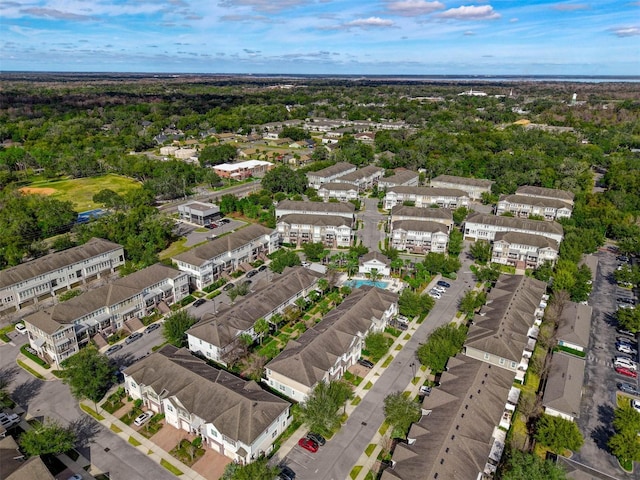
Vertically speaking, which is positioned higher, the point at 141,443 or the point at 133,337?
the point at 133,337

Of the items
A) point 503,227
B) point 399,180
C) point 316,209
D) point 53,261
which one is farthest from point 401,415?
point 399,180

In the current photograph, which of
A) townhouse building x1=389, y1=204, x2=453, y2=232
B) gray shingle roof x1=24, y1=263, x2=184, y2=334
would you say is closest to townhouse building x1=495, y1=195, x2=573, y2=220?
townhouse building x1=389, y1=204, x2=453, y2=232

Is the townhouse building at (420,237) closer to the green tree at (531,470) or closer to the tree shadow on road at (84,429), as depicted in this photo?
the green tree at (531,470)

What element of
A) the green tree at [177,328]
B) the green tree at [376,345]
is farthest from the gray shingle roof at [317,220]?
the green tree at [177,328]

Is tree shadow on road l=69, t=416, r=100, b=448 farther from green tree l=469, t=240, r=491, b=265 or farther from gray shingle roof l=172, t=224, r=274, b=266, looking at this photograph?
green tree l=469, t=240, r=491, b=265

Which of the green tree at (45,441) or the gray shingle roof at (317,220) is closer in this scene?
the green tree at (45,441)

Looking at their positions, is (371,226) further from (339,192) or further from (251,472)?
(251,472)
